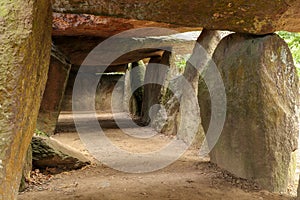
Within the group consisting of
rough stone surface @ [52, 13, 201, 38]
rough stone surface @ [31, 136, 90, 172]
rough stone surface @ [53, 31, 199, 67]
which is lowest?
rough stone surface @ [31, 136, 90, 172]

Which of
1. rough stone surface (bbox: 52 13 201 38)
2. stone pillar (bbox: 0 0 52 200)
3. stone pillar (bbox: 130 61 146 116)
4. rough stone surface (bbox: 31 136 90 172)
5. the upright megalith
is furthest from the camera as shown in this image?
stone pillar (bbox: 130 61 146 116)

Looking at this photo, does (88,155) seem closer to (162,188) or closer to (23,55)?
(162,188)

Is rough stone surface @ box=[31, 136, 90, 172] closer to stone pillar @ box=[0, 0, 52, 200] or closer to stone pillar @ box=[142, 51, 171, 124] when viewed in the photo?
stone pillar @ box=[0, 0, 52, 200]

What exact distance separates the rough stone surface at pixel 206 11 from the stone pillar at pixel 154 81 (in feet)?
19.3

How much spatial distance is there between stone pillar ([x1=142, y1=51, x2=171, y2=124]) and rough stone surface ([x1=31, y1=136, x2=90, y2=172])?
15.6 ft

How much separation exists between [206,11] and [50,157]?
3267 millimetres

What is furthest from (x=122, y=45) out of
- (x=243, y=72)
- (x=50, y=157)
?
(x=243, y=72)

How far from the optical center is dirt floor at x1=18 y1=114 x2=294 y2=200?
344cm

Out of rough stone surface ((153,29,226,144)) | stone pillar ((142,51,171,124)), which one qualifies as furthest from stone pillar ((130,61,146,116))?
rough stone surface ((153,29,226,144))

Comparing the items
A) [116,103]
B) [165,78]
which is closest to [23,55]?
[165,78]

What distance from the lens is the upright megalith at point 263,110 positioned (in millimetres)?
3562

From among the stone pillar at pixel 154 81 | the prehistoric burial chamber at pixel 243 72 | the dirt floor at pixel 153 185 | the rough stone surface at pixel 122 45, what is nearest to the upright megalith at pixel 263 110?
Answer: the prehistoric burial chamber at pixel 243 72

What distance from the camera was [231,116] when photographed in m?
4.04

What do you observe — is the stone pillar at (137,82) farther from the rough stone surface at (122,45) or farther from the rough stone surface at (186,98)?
the rough stone surface at (186,98)
